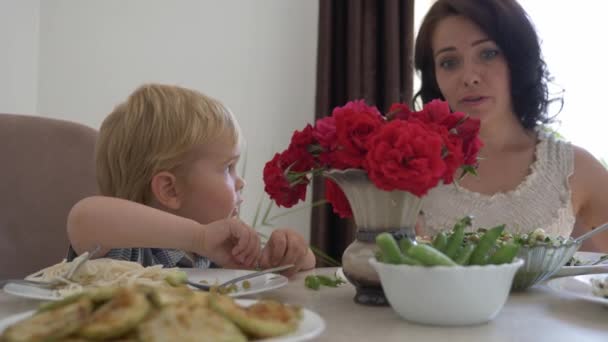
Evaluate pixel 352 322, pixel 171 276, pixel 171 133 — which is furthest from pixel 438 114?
pixel 171 133

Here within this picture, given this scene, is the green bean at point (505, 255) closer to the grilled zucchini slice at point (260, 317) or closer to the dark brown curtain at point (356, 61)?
the grilled zucchini slice at point (260, 317)

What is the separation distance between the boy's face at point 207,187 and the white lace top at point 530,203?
2.42ft

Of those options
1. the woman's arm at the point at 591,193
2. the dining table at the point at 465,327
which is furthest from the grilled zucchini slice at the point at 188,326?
the woman's arm at the point at 591,193

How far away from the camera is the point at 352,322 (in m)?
0.60

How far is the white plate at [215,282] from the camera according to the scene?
2.25ft

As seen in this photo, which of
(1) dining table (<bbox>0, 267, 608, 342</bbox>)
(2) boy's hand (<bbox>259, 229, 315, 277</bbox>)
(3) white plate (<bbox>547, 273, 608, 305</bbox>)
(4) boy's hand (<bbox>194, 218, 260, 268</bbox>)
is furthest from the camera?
(2) boy's hand (<bbox>259, 229, 315, 277</bbox>)

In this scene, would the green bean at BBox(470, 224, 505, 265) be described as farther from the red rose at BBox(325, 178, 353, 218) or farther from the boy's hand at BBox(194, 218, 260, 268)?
the boy's hand at BBox(194, 218, 260, 268)

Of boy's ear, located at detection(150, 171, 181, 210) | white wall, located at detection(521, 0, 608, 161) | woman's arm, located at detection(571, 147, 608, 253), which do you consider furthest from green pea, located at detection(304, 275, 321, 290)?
white wall, located at detection(521, 0, 608, 161)

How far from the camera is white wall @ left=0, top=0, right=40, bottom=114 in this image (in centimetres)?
214

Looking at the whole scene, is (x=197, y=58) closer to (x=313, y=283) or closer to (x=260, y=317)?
(x=313, y=283)

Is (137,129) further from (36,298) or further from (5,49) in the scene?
(5,49)

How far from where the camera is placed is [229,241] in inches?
35.9

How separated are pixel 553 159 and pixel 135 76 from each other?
1850mm

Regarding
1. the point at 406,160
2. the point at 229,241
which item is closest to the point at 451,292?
the point at 406,160
